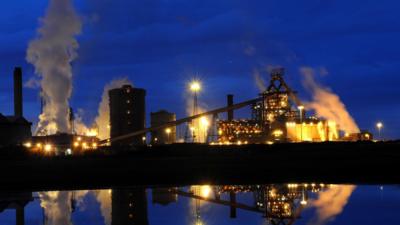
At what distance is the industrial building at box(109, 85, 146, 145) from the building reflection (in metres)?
98.0

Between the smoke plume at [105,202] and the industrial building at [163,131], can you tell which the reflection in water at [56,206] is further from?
the industrial building at [163,131]

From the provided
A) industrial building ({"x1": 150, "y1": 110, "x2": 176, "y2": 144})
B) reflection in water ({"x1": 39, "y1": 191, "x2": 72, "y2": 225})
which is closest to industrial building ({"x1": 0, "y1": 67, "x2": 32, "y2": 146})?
industrial building ({"x1": 150, "y1": 110, "x2": 176, "y2": 144})

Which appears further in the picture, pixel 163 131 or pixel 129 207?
pixel 163 131

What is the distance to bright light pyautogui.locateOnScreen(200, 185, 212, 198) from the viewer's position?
22950mm

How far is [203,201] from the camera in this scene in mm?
20578

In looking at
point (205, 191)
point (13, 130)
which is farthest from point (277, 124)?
point (205, 191)

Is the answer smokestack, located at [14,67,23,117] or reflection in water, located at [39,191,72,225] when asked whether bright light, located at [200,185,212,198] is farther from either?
smokestack, located at [14,67,23,117]

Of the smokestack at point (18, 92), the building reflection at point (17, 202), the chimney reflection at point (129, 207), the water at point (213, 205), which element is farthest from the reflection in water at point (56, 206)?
the smokestack at point (18, 92)

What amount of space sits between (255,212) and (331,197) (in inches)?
185

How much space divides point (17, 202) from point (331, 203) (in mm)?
12306

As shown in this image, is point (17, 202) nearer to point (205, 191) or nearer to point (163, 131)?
point (205, 191)

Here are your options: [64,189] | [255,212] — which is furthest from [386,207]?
[64,189]

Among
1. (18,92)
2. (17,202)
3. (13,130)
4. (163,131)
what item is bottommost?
(17,202)

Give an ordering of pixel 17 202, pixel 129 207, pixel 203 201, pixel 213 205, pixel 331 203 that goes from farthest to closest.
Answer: pixel 17 202, pixel 203 201, pixel 213 205, pixel 129 207, pixel 331 203
